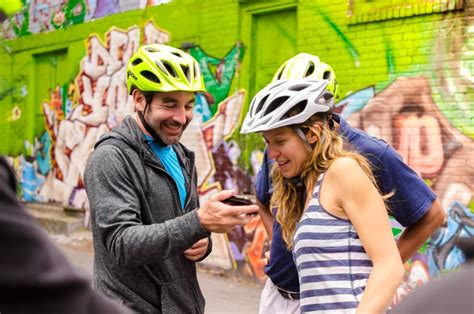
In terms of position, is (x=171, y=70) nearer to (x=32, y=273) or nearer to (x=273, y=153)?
(x=273, y=153)

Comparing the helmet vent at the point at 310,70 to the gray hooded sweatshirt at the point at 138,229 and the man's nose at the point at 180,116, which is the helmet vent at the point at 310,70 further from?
the gray hooded sweatshirt at the point at 138,229

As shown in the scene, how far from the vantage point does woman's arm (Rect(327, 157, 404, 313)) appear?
216 cm

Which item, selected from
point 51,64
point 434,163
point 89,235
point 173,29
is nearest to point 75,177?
point 89,235

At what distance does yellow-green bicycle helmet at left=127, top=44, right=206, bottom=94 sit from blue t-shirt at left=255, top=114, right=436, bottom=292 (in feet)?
2.71

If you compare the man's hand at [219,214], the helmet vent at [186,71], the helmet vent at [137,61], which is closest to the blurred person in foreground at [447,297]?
the man's hand at [219,214]

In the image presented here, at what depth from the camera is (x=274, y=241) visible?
9.88ft

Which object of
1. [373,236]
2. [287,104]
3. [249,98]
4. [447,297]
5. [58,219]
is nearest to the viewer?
[447,297]

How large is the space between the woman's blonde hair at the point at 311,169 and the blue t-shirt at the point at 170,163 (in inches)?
17.9

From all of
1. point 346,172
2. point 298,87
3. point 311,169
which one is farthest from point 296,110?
point 346,172

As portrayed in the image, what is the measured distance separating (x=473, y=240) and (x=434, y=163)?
18.5 ft

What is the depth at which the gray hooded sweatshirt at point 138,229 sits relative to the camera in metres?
2.33

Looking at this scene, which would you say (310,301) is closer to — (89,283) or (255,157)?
(89,283)

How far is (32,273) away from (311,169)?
5.43ft

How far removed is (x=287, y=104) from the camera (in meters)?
2.59
